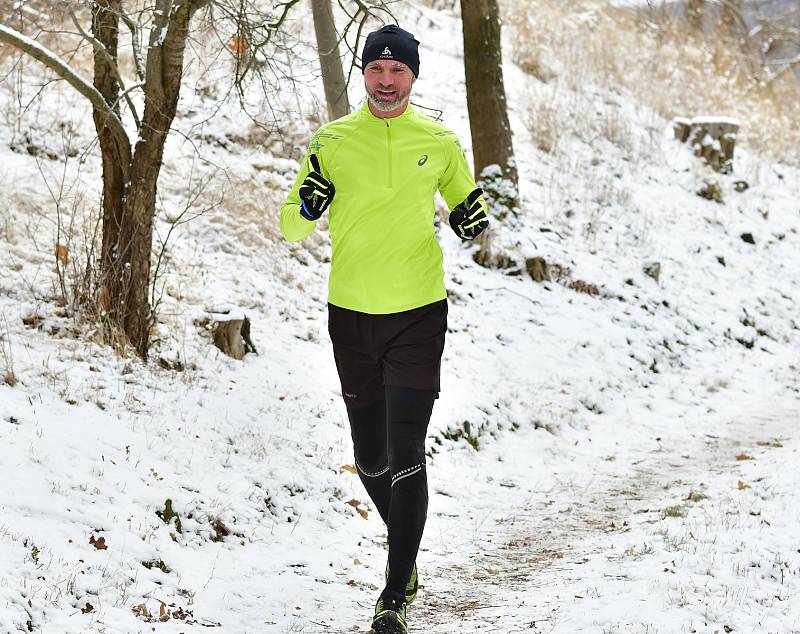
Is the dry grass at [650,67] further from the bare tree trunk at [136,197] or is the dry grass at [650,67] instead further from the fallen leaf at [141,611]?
the fallen leaf at [141,611]

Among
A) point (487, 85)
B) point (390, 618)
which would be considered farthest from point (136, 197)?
point (487, 85)

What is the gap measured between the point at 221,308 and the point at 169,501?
2.60m

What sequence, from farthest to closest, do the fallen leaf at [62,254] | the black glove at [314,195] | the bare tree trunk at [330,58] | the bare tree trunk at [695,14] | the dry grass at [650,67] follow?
the bare tree trunk at [695,14]
the dry grass at [650,67]
the bare tree trunk at [330,58]
the fallen leaf at [62,254]
the black glove at [314,195]

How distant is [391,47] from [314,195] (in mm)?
704

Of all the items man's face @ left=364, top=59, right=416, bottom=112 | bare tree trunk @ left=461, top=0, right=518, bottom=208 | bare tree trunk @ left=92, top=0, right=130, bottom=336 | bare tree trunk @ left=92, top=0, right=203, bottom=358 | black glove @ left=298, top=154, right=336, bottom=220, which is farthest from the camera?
bare tree trunk @ left=461, top=0, right=518, bottom=208

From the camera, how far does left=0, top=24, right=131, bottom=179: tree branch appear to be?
5520mm

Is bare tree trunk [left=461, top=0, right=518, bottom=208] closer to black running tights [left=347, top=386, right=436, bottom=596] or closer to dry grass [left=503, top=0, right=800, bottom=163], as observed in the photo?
dry grass [left=503, top=0, right=800, bottom=163]

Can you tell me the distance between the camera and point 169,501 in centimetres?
470

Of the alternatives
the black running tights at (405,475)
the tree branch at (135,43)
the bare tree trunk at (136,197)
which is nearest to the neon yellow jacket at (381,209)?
the black running tights at (405,475)

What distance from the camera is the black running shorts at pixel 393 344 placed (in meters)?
3.80

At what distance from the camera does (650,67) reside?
18.2 metres

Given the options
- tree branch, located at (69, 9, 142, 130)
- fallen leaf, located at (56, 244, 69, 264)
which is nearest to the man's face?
tree branch, located at (69, 9, 142, 130)

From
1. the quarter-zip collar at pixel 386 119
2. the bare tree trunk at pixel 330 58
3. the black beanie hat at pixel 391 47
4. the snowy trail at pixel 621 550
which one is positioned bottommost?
the snowy trail at pixel 621 550

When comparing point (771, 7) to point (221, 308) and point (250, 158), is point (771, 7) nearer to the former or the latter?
point (250, 158)
